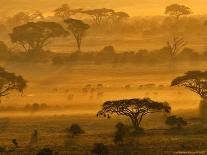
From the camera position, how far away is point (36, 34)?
2741 inches

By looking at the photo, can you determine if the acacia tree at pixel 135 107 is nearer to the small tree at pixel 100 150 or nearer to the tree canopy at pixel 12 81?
the small tree at pixel 100 150

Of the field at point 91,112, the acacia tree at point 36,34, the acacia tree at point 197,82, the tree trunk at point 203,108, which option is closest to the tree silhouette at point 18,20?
the acacia tree at point 36,34

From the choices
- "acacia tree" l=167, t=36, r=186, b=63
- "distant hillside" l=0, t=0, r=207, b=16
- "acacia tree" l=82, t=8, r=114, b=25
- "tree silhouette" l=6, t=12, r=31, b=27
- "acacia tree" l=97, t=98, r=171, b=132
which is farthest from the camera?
"distant hillside" l=0, t=0, r=207, b=16

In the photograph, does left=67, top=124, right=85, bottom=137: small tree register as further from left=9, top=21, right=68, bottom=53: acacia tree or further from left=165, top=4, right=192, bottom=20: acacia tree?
left=165, top=4, right=192, bottom=20: acacia tree

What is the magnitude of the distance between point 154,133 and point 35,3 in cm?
9997

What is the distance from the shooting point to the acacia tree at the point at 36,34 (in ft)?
228

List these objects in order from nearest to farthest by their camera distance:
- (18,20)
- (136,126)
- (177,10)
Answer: (136,126)
(177,10)
(18,20)

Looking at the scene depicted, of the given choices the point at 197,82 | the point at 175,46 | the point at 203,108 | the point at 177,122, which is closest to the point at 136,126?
the point at 177,122

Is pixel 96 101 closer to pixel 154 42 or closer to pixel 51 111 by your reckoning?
pixel 51 111

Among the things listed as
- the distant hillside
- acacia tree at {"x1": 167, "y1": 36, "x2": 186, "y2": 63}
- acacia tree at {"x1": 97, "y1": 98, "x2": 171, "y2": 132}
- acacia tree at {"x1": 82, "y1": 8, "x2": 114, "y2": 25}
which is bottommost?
acacia tree at {"x1": 97, "y1": 98, "x2": 171, "y2": 132}

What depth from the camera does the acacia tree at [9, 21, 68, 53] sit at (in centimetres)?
6950

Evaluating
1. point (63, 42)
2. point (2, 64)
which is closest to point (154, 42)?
point (63, 42)

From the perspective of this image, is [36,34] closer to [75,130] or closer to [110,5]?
[75,130]

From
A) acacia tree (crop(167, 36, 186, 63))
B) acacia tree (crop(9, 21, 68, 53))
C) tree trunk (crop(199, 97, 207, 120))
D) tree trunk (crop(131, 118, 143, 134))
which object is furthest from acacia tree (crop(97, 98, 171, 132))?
acacia tree (crop(9, 21, 68, 53))
